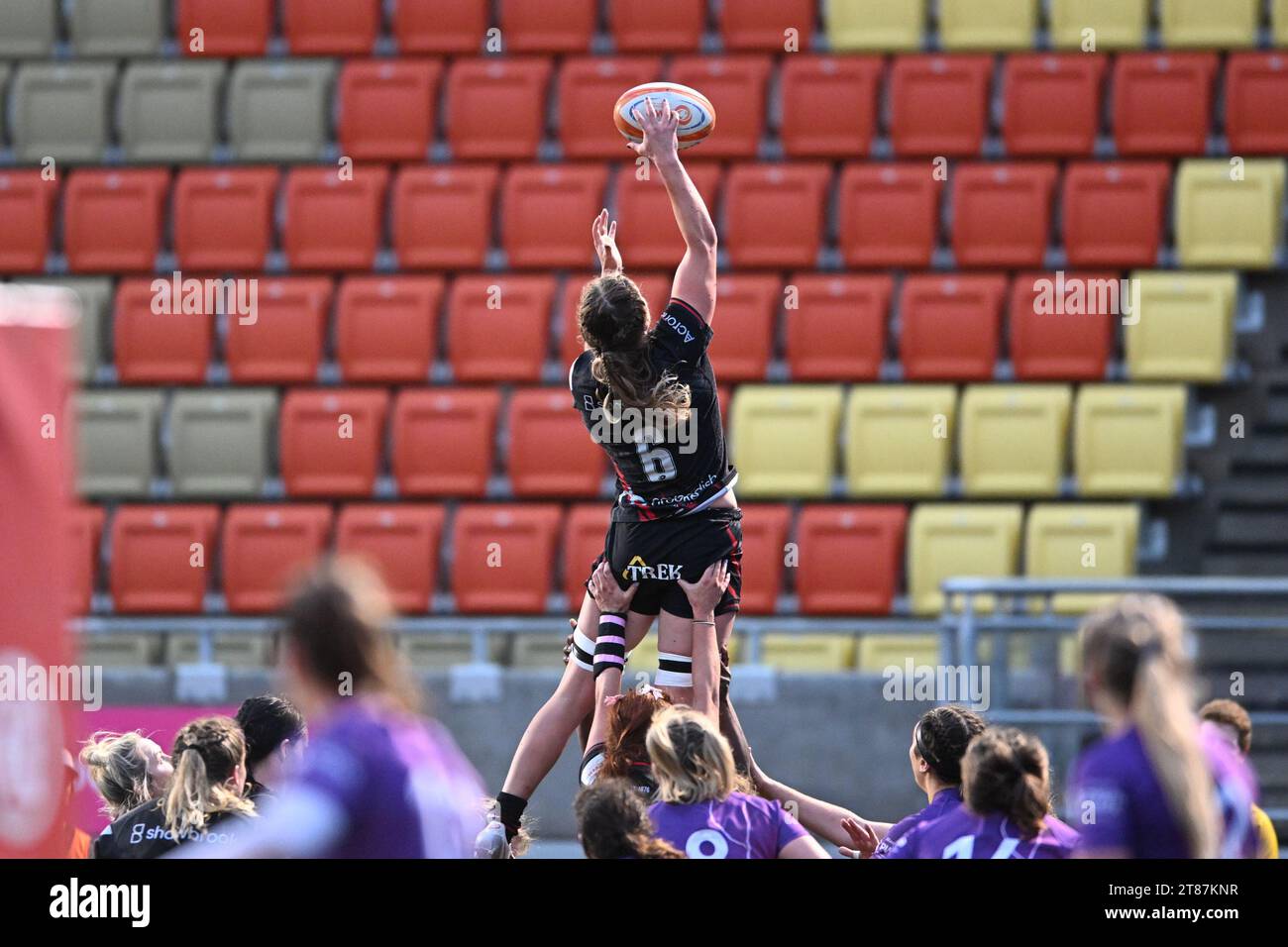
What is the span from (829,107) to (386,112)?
3205 millimetres

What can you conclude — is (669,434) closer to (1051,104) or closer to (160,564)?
(160,564)

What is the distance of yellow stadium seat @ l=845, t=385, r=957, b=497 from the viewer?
11.1 metres

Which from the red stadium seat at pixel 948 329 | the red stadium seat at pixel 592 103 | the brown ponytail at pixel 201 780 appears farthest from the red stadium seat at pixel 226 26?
the brown ponytail at pixel 201 780

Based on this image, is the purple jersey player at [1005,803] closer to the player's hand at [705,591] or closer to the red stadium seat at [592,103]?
the player's hand at [705,591]

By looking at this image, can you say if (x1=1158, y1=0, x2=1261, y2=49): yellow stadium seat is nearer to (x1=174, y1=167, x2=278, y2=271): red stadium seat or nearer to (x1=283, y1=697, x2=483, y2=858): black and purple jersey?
(x1=174, y1=167, x2=278, y2=271): red stadium seat

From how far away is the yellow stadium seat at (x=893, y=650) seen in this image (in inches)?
400

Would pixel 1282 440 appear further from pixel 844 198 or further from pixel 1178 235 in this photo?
→ pixel 844 198

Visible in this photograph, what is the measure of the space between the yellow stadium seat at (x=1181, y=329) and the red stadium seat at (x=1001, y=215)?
82 centimetres

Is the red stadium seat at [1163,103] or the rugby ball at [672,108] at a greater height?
the red stadium seat at [1163,103]

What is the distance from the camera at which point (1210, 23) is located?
487 inches

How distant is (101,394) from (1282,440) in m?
7.88

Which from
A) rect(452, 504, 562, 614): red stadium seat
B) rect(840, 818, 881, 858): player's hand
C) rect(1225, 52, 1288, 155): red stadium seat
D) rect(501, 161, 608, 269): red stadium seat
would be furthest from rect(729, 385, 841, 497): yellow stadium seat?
rect(840, 818, 881, 858): player's hand

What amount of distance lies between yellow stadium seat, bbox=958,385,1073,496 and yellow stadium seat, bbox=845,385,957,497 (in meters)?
0.16

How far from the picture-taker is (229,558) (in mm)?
11305
